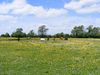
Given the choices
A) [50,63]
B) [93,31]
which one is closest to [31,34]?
[93,31]

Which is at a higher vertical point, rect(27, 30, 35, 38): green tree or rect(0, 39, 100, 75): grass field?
rect(27, 30, 35, 38): green tree

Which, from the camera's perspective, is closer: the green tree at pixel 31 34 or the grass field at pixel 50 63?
the grass field at pixel 50 63

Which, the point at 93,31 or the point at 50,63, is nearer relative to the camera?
the point at 50,63

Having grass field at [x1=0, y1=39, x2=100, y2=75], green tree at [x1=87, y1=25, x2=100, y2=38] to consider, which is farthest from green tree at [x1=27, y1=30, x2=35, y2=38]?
grass field at [x1=0, y1=39, x2=100, y2=75]

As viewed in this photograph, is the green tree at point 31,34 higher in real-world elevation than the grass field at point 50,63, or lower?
higher

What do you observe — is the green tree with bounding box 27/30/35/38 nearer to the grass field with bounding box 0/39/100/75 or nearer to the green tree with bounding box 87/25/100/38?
the green tree with bounding box 87/25/100/38

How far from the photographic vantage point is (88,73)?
15445 millimetres

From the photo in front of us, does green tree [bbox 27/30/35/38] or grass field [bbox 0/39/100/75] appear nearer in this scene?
grass field [bbox 0/39/100/75]

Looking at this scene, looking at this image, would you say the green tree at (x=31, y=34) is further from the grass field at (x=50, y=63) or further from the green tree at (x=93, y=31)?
the grass field at (x=50, y=63)

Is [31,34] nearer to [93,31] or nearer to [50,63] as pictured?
[93,31]

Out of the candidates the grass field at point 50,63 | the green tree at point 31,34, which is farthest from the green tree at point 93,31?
the grass field at point 50,63

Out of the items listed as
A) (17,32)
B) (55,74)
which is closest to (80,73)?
(55,74)

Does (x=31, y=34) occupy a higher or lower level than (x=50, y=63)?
higher

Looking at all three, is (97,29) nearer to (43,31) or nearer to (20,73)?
(43,31)
